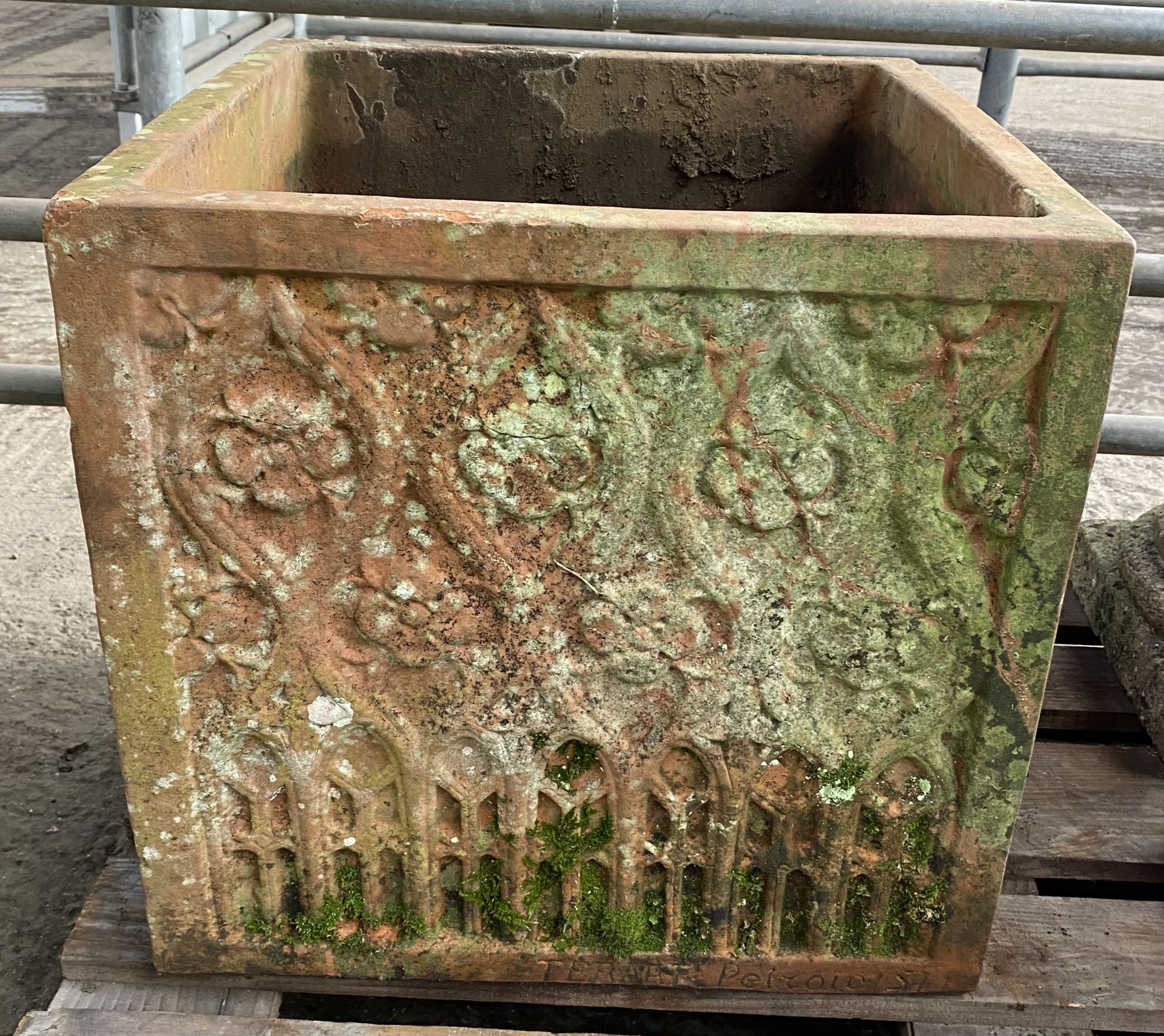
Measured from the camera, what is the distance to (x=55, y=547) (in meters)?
2.81

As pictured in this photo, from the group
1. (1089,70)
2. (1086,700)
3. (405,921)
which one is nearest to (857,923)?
(405,921)

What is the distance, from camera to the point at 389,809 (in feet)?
4.68

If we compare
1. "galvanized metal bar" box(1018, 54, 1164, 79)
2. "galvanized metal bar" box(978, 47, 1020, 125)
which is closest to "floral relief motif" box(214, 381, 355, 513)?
"galvanized metal bar" box(978, 47, 1020, 125)

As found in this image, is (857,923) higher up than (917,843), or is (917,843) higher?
(917,843)

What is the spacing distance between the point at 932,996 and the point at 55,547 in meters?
2.21

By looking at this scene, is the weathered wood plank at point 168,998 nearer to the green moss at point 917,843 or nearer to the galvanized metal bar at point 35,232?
the green moss at point 917,843

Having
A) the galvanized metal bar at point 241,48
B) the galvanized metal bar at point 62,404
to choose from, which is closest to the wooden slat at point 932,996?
the galvanized metal bar at point 62,404

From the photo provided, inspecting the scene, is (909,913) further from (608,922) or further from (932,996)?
(608,922)

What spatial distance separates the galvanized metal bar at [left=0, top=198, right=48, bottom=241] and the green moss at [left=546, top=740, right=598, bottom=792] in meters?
1.25

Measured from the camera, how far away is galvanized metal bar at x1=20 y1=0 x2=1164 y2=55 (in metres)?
1.55

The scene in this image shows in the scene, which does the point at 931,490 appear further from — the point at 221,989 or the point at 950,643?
the point at 221,989

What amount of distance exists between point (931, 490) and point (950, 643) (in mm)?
188

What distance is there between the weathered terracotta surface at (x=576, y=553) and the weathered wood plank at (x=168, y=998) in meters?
0.04

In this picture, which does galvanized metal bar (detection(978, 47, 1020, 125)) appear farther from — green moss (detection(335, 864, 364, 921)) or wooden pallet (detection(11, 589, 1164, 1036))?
green moss (detection(335, 864, 364, 921))
